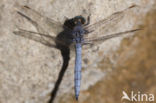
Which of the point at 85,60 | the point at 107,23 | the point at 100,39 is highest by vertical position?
the point at 107,23

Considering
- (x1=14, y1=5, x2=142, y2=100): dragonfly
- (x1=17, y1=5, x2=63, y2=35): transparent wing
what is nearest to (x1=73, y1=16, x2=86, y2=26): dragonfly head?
(x1=14, y1=5, x2=142, y2=100): dragonfly

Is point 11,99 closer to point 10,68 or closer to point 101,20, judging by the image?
point 10,68

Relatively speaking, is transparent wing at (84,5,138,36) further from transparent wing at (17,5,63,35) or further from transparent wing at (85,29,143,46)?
transparent wing at (17,5,63,35)

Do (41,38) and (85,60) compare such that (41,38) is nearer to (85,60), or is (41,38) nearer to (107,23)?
(85,60)

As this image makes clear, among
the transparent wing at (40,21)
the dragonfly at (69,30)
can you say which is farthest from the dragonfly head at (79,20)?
the transparent wing at (40,21)

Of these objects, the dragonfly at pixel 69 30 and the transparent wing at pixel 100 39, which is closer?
the dragonfly at pixel 69 30

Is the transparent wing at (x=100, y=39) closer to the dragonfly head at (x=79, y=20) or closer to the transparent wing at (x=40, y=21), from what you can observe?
the dragonfly head at (x=79, y=20)

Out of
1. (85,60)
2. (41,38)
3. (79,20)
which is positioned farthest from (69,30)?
(85,60)

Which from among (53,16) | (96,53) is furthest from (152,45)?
(53,16)

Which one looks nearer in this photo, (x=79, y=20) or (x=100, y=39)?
(x=79, y=20)
